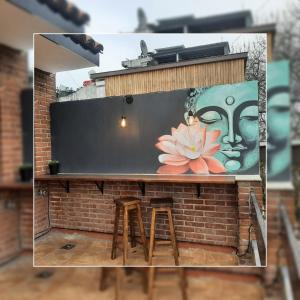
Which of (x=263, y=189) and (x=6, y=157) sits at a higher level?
(x=6, y=157)

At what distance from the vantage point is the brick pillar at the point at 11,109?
6.55 ft

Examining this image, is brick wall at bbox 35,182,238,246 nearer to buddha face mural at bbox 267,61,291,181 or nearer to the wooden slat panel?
buddha face mural at bbox 267,61,291,181

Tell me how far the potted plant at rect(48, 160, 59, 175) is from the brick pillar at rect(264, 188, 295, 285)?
1.44m

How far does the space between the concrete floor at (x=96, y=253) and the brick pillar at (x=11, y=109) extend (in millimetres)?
551

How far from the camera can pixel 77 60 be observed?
2055 millimetres

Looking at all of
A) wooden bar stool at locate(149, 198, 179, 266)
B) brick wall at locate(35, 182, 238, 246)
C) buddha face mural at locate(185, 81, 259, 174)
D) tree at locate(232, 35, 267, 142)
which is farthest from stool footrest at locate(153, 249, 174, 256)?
tree at locate(232, 35, 267, 142)

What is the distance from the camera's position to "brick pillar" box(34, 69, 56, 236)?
6.75 ft

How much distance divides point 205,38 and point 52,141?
1.24 meters

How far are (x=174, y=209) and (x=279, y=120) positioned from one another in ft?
3.03

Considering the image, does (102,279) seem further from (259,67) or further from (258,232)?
(259,67)

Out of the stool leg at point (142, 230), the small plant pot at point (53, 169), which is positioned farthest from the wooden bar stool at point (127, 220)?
the small plant pot at point (53, 169)

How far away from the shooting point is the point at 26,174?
2.08 meters

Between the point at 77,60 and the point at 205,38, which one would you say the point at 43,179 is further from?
the point at 205,38

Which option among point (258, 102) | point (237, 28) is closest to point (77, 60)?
point (237, 28)
